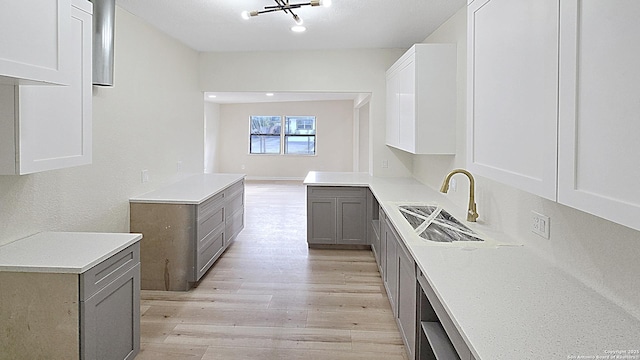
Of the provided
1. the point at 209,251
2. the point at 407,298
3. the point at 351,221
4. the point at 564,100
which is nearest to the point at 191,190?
A: the point at 209,251

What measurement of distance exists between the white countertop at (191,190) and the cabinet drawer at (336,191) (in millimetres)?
966

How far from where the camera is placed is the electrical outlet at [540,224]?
214 cm

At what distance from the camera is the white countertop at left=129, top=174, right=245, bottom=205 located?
3.87 metres

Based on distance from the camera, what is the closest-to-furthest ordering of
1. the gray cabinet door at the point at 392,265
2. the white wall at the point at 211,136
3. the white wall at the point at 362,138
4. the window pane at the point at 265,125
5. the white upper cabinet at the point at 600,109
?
the white upper cabinet at the point at 600,109 → the gray cabinet door at the point at 392,265 → the white wall at the point at 362,138 → the white wall at the point at 211,136 → the window pane at the point at 265,125

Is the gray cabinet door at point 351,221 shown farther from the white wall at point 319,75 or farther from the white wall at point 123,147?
the white wall at point 123,147

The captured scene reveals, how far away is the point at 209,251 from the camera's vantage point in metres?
4.32

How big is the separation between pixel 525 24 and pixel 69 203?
2.92 meters

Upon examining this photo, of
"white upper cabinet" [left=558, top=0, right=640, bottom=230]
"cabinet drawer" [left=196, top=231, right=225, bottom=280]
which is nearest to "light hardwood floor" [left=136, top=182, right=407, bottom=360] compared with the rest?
"cabinet drawer" [left=196, top=231, right=225, bottom=280]

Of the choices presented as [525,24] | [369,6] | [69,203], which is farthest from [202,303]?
[525,24]

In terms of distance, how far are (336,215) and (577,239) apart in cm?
345

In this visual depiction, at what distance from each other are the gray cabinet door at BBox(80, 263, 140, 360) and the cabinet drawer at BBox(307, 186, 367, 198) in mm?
2789

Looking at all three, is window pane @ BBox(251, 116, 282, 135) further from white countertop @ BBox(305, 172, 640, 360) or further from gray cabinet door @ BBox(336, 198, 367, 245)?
white countertop @ BBox(305, 172, 640, 360)

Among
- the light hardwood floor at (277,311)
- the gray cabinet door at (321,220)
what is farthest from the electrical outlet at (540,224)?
the gray cabinet door at (321,220)

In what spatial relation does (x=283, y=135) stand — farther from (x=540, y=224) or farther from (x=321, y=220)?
(x=540, y=224)
